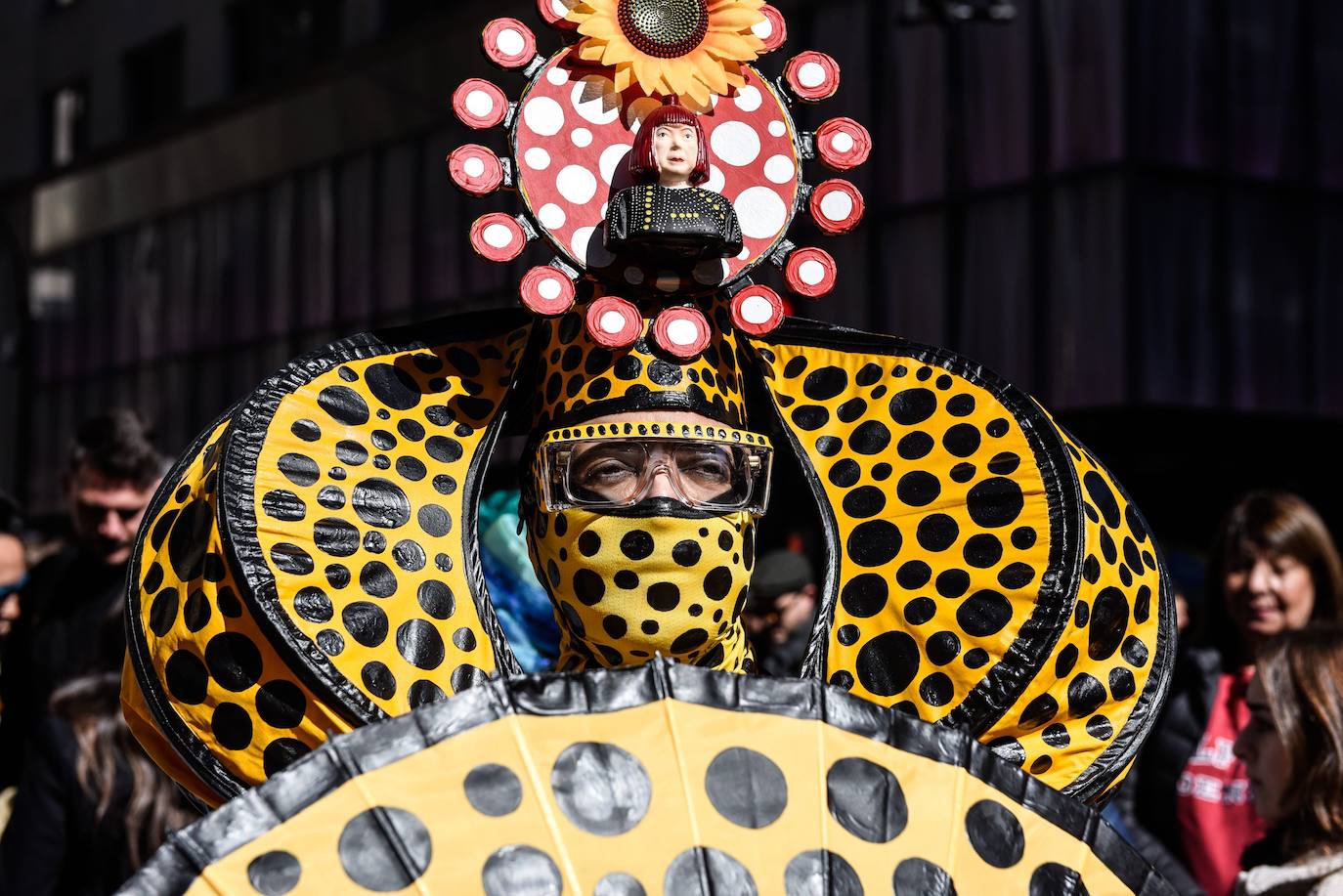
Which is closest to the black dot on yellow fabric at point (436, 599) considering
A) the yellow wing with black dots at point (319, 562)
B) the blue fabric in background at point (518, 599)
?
the yellow wing with black dots at point (319, 562)

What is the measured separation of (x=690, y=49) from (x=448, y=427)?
685 millimetres

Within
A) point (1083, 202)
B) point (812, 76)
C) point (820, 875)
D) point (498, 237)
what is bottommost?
point (820, 875)

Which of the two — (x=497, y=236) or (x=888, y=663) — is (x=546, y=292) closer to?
(x=497, y=236)

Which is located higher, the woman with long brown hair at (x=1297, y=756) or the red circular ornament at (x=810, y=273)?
the red circular ornament at (x=810, y=273)

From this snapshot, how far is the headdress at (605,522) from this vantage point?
2475mm

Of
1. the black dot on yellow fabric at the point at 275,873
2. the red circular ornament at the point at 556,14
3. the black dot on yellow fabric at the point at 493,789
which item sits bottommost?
the black dot on yellow fabric at the point at 275,873

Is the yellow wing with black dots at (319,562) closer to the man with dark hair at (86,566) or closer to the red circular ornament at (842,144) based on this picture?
the red circular ornament at (842,144)

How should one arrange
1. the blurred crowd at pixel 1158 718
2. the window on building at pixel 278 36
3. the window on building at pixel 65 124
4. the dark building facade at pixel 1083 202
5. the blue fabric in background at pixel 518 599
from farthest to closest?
the window on building at pixel 65 124 → the window on building at pixel 278 36 → the dark building facade at pixel 1083 202 → the blue fabric in background at pixel 518 599 → the blurred crowd at pixel 1158 718

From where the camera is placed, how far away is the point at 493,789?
71.5 inches

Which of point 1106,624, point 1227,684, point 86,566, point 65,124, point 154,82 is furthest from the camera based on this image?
point 65,124

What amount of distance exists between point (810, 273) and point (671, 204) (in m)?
0.28

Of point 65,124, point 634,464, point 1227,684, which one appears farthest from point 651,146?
point 65,124

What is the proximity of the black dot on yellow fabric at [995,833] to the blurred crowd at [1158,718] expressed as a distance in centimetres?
153

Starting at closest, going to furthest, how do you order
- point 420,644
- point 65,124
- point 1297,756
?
point 420,644, point 1297,756, point 65,124
